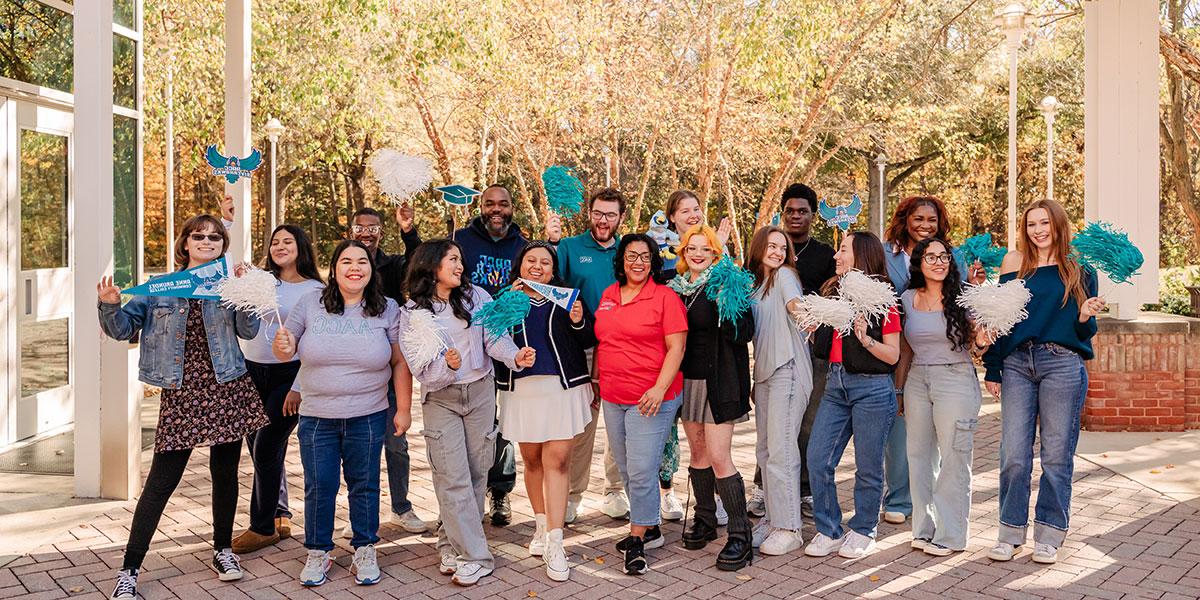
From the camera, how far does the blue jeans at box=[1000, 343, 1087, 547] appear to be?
16.2 feet

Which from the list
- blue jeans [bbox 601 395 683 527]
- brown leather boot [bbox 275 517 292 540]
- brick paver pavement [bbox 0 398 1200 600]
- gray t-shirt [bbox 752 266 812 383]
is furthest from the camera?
brown leather boot [bbox 275 517 292 540]

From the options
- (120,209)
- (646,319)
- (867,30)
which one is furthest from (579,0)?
(646,319)

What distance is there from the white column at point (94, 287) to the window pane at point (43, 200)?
2333 millimetres

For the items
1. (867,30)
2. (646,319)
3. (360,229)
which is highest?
(867,30)

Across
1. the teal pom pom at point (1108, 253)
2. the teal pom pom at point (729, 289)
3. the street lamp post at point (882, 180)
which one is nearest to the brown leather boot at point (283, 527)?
the teal pom pom at point (729, 289)

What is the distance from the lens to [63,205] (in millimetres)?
8336

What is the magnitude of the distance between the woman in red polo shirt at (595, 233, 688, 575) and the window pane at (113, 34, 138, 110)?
3.97 m

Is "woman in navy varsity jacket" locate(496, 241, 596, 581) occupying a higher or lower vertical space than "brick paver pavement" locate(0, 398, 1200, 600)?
higher

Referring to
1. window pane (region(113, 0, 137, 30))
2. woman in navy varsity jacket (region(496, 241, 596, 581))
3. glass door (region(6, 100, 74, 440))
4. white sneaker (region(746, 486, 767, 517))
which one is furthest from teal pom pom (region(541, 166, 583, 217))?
glass door (region(6, 100, 74, 440))

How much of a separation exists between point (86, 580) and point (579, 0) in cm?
1254

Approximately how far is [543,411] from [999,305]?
231cm

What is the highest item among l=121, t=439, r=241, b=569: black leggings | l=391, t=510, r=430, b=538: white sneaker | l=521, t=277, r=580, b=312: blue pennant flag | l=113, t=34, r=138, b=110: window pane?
l=113, t=34, r=138, b=110: window pane

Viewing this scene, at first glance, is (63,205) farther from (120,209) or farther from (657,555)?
(657,555)

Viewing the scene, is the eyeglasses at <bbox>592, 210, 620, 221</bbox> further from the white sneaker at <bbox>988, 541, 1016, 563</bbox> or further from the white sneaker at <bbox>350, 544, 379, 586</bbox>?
the white sneaker at <bbox>988, 541, 1016, 563</bbox>
